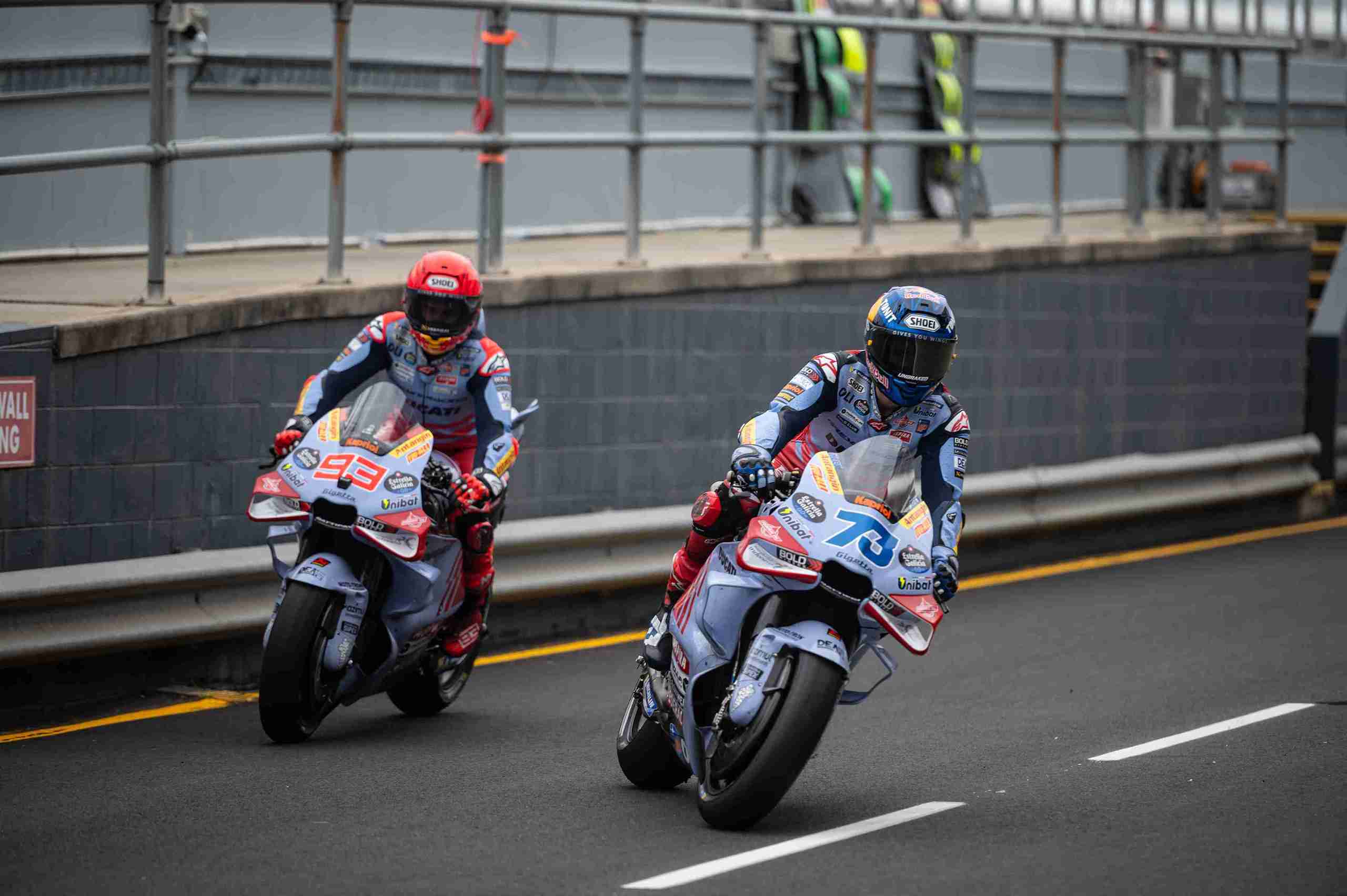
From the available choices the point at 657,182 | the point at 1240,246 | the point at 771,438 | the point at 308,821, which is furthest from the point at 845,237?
the point at 308,821

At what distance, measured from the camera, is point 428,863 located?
21.1 ft

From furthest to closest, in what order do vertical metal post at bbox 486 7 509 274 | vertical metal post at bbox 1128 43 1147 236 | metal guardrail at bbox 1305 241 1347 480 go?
metal guardrail at bbox 1305 241 1347 480 → vertical metal post at bbox 1128 43 1147 236 → vertical metal post at bbox 486 7 509 274

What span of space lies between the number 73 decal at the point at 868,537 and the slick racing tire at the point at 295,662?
2.38 meters

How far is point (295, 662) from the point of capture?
811cm

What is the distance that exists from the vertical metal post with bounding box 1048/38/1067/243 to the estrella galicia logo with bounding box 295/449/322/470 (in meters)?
8.58

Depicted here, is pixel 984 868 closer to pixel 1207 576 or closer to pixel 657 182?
pixel 1207 576

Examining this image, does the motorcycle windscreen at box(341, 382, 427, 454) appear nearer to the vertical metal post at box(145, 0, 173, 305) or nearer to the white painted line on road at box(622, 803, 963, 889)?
the vertical metal post at box(145, 0, 173, 305)

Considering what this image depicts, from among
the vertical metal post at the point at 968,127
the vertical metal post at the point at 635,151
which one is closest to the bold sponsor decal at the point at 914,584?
the vertical metal post at the point at 635,151

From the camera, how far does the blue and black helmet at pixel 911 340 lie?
7391 mm

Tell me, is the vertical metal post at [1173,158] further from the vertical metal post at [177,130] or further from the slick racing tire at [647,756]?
the slick racing tire at [647,756]

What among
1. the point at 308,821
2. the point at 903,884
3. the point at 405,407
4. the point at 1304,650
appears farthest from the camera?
the point at 1304,650

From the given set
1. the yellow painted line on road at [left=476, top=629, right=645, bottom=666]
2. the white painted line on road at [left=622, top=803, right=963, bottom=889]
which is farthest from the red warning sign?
the white painted line on road at [left=622, top=803, right=963, bottom=889]

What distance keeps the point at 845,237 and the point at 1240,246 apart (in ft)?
11.4

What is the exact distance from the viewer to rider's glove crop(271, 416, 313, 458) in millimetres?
8555
